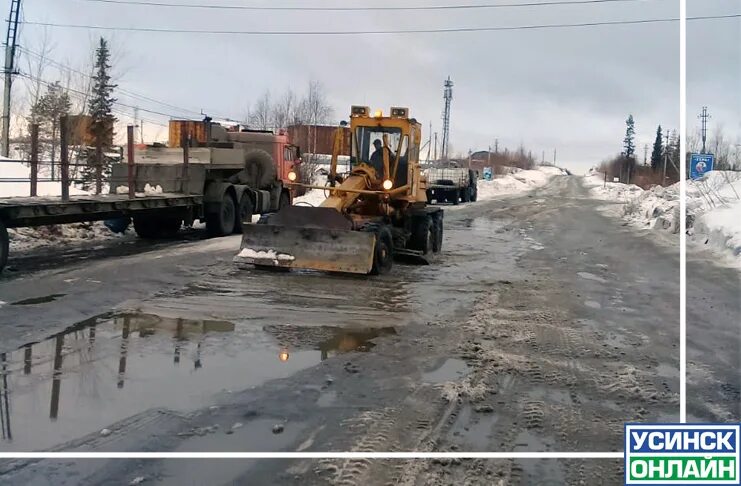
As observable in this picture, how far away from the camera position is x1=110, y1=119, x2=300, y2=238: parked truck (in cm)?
1647

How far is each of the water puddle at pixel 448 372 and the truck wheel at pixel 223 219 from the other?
11883mm

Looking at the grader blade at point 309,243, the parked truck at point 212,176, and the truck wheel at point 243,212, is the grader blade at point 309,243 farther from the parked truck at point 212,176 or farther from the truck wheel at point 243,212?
the truck wheel at point 243,212

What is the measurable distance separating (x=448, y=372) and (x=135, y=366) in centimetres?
281

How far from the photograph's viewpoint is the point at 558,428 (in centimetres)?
494

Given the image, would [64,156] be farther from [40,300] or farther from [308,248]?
[308,248]

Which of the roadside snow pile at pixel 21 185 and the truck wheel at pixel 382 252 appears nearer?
the truck wheel at pixel 382 252

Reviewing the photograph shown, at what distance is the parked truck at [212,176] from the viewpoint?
16469 mm

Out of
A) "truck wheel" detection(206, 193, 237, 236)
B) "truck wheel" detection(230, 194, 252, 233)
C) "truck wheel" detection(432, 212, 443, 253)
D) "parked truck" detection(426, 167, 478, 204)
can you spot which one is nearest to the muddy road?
"truck wheel" detection(432, 212, 443, 253)

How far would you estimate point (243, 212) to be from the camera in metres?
19.1

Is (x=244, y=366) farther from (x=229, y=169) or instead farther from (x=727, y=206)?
(x=727, y=206)

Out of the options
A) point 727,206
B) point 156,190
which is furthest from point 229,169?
point 727,206

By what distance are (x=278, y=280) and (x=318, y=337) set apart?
12.3 ft

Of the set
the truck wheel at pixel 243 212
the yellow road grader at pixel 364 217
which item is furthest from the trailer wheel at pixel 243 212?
the yellow road grader at pixel 364 217

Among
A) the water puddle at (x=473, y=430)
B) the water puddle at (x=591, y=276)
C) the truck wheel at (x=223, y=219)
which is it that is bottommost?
the water puddle at (x=473, y=430)
